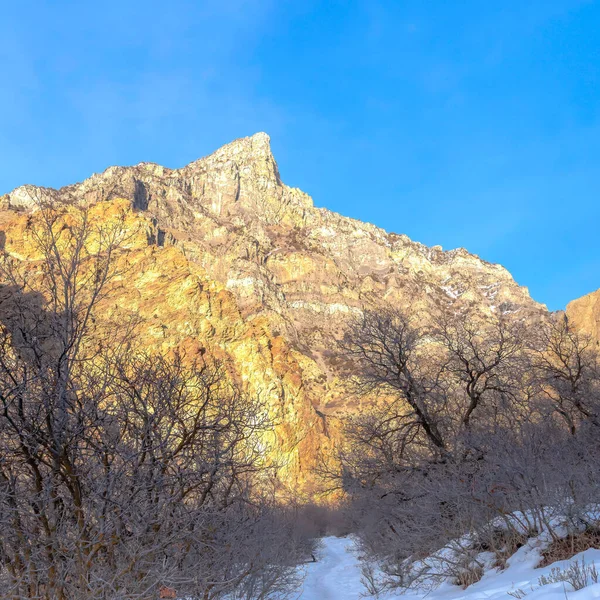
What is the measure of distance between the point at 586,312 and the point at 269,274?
72675 mm

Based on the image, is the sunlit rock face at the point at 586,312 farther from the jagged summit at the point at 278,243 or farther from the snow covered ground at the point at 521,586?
the snow covered ground at the point at 521,586

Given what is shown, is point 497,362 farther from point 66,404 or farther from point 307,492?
point 307,492

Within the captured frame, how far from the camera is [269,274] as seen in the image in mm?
126000

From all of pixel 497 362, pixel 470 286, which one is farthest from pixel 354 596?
pixel 470 286

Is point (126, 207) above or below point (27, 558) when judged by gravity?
above

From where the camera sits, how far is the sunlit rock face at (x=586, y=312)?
71375 mm

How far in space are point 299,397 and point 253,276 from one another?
55826 mm

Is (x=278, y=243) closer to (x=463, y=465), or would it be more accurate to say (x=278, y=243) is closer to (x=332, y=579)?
(x=332, y=579)

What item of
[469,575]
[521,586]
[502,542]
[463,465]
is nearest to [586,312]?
[463,465]

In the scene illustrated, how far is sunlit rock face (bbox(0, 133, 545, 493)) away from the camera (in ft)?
197

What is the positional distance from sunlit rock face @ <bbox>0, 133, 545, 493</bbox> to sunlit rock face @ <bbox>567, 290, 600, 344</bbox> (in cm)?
3565

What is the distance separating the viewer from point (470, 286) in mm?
162750

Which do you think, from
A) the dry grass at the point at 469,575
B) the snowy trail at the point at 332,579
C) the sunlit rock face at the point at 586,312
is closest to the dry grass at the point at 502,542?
the dry grass at the point at 469,575

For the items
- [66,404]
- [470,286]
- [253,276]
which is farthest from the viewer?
[470,286]
